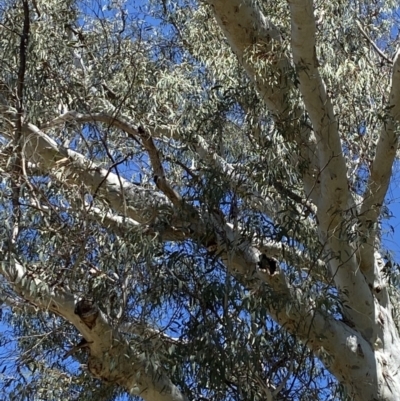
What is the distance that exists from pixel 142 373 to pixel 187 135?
5.84 ft

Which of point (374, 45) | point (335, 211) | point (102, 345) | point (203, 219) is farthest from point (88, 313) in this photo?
point (374, 45)

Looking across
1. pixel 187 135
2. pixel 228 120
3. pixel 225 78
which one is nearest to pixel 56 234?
pixel 187 135

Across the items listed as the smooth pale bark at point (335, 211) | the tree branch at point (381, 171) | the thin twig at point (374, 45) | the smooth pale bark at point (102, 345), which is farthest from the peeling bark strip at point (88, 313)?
the thin twig at point (374, 45)

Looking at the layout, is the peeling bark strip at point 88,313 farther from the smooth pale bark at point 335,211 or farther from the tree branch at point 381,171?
the tree branch at point 381,171

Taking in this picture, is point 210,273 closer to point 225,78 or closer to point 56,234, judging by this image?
point 56,234

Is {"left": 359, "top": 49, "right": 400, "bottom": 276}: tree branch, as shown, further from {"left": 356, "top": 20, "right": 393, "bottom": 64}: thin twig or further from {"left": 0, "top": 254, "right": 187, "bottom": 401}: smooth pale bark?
{"left": 0, "top": 254, "right": 187, "bottom": 401}: smooth pale bark

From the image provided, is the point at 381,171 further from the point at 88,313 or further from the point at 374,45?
the point at 88,313

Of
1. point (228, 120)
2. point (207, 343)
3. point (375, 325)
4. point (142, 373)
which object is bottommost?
point (142, 373)

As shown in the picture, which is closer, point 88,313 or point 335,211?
point 88,313

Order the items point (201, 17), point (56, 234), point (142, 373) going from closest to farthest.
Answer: point (142, 373) < point (56, 234) < point (201, 17)

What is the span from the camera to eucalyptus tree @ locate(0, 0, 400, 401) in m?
3.48

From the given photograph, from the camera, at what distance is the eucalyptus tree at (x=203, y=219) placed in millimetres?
3482

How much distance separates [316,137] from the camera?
4.21m

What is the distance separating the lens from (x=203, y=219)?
3963 millimetres
